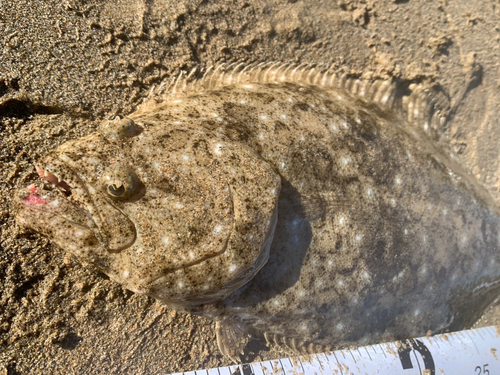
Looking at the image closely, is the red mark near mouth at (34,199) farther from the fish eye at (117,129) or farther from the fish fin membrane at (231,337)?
the fish fin membrane at (231,337)

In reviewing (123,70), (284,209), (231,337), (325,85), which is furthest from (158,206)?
(325,85)

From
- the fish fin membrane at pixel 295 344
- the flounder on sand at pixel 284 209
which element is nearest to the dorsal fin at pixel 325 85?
the flounder on sand at pixel 284 209

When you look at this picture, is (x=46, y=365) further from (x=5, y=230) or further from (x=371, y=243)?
(x=371, y=243)

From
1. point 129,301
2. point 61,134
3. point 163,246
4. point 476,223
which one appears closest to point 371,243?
point 476,223

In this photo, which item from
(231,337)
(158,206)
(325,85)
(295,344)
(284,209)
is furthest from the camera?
(325,85)

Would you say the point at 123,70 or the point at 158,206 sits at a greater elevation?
the point at 123,70

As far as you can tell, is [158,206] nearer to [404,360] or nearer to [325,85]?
→ [325,85]

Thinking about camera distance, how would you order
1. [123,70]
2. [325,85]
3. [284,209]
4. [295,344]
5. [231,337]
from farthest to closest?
1. [325,85]
2. [295,344]
3. [231,337]
4. [123,70]
5. [284,209]
